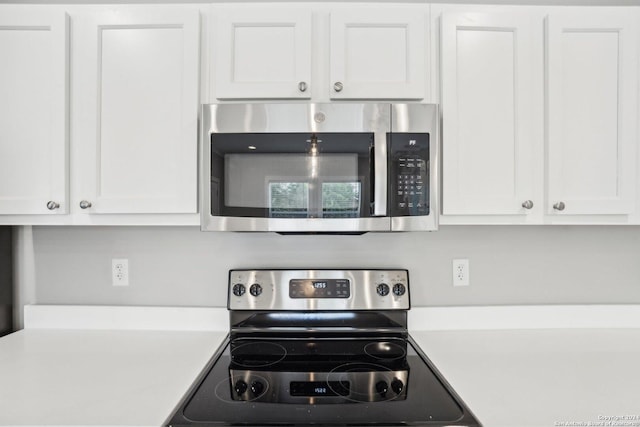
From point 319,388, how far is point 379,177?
2.15 feet

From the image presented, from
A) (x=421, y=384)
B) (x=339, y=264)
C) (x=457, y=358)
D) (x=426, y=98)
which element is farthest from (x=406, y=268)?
(x=426, y=98)

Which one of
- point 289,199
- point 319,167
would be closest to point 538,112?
point 319,167

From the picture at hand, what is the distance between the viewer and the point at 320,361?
47.4 inches

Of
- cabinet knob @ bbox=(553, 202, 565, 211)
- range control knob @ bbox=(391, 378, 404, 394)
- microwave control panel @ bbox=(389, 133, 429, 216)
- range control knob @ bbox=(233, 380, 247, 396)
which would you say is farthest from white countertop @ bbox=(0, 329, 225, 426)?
cabinet knob @ bbox=(553, 202, 565, 211)

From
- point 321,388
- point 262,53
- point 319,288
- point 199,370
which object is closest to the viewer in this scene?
point 321,388

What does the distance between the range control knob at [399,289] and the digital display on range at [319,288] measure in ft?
0.61

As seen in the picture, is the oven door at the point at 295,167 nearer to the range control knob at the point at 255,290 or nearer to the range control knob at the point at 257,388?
the range control knob at the point at 255,290

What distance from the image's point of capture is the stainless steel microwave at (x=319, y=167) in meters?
1.16

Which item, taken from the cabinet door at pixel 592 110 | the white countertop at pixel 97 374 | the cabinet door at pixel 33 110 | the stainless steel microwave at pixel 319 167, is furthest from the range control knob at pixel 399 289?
the cabinet door at pixel 33 110

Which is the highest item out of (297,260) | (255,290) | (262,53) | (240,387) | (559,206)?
(262,53)

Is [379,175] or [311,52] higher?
[311,52]

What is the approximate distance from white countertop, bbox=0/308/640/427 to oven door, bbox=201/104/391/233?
0.48 m

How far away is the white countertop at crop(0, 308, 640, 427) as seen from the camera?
867 millimetres

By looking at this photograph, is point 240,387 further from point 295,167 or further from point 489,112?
point 489,112
